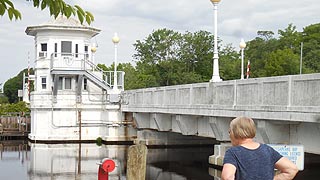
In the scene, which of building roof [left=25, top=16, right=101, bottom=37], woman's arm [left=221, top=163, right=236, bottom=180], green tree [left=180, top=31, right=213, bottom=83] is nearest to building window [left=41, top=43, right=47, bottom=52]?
building roof [left=25, top=16, right=101, bottom=37]

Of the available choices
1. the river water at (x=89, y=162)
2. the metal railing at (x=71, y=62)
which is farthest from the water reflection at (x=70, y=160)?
the metal railing at (x=71, y=62)

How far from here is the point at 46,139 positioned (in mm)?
40281

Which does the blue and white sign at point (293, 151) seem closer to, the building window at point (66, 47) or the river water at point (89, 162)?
the river water at point (89, 162)

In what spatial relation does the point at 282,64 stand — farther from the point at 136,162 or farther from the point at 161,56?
the point at 136,162

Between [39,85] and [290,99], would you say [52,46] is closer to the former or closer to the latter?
[39,85]

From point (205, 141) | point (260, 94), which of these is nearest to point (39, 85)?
point (205, 141)

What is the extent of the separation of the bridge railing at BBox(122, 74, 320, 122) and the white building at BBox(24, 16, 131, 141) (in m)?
10.2

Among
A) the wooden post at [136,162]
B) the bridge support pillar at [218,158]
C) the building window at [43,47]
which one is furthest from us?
the building window at [43,47]

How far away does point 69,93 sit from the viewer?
4172cm

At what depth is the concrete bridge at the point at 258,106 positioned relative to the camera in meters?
15.8

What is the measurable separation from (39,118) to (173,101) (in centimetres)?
1583

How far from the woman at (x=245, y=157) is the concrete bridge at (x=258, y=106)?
34.6 ft

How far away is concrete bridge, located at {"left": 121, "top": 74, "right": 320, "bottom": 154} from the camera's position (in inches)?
622

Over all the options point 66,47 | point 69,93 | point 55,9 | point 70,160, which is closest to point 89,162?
point 70,160
